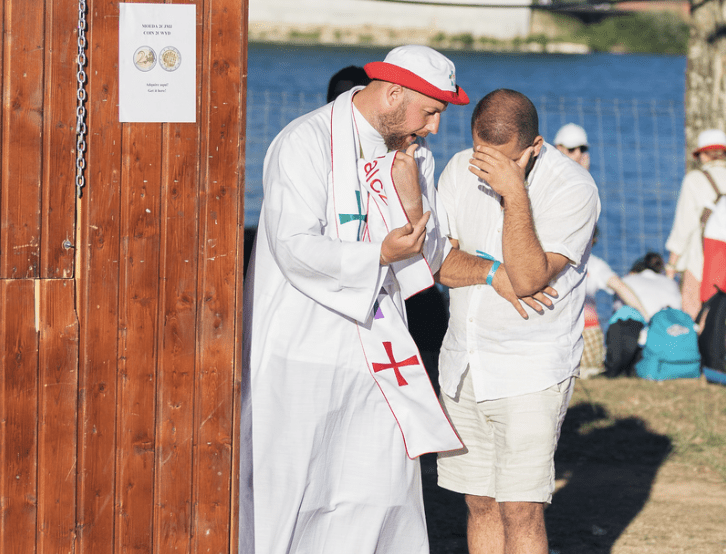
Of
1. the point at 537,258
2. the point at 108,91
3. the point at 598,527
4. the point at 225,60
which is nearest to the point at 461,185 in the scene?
the point at 537,258

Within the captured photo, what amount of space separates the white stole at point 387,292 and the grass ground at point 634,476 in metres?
1.46

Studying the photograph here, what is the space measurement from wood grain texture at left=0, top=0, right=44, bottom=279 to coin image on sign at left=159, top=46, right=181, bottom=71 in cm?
34

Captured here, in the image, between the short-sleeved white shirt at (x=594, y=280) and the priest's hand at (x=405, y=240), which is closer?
the priest's hand at (x=405, y=240)

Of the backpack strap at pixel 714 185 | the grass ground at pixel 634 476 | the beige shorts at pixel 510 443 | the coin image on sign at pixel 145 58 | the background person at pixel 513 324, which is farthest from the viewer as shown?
the backpack strap at pixel 714 185

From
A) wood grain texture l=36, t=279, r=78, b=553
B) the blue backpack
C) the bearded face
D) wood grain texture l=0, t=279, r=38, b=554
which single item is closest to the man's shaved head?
the bearded face

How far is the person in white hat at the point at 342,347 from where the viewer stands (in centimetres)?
309

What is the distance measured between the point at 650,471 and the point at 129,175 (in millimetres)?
3841

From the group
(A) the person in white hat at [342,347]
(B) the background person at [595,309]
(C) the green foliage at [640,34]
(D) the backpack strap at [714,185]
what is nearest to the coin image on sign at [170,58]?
(A) the person in white hat at [342,347]

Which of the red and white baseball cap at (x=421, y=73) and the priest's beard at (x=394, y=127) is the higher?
the red and white baseball cap at (x=421, y=73)

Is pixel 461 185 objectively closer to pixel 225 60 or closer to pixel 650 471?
pixel 225 60

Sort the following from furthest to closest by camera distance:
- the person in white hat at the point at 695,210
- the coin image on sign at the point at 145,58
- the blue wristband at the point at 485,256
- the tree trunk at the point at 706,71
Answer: the tree trunk at the point at 706,71 → the person in white hat at the point at 695,210 → the blue wristband at the point at 485,256 → the coin image on sign at the point at 145,58

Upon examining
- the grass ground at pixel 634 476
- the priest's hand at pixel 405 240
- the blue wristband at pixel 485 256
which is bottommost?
the grass ground at pixel 634 476

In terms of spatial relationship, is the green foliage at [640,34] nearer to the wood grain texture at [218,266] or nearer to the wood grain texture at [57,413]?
the wood grain texture at [218,266]

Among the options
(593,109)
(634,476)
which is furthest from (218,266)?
(593,109)
